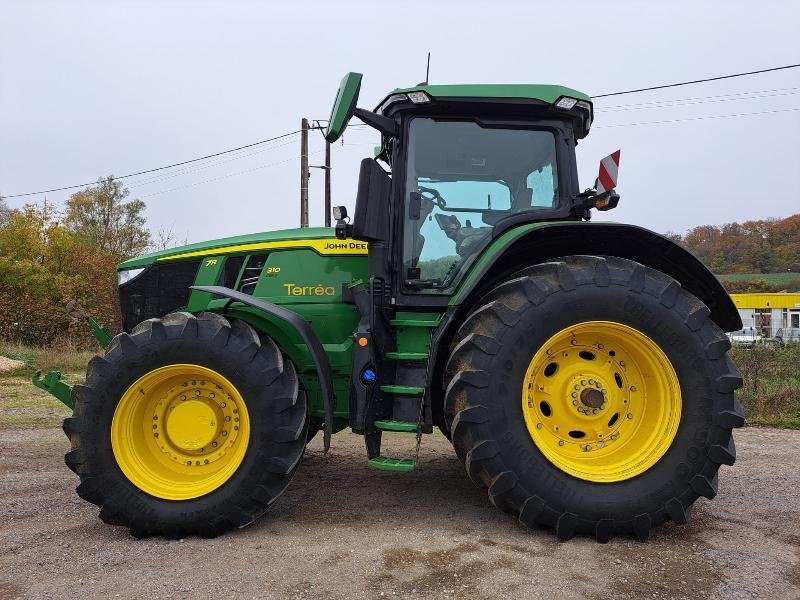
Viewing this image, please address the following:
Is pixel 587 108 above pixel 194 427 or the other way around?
above

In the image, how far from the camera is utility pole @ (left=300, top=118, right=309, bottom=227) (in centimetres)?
1761

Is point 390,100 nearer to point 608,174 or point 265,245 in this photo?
point 265,245

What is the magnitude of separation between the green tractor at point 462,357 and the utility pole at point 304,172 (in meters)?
14.3

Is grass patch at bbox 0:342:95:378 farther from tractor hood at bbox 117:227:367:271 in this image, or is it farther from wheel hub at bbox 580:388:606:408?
wheel hub at bbox 580:388:606:408

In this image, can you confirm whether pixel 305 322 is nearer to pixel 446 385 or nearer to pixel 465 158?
pixel 446 385

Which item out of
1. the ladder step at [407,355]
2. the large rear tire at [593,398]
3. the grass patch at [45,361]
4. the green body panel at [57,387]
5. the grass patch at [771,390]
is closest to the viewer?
the large rear tire at [593,398]

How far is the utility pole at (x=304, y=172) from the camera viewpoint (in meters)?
17.6

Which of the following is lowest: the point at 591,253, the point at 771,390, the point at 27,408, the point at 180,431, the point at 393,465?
the point at 27,408

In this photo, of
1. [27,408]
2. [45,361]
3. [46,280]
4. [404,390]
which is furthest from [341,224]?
[46,280]

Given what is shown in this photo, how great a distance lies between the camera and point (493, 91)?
3506 millimetres

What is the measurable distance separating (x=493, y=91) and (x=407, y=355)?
1651 mm

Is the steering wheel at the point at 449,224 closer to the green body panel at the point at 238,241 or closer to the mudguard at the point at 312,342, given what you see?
the green body panel at the point at 238,241

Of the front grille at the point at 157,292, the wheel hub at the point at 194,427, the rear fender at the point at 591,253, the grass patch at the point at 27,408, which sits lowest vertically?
the grass patch at the point at 27,408

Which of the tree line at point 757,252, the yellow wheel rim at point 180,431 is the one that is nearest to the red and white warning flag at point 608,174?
the yellow wheel rim at point 180,431
